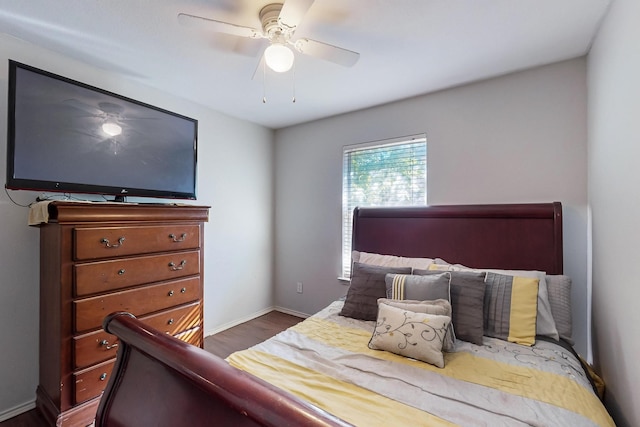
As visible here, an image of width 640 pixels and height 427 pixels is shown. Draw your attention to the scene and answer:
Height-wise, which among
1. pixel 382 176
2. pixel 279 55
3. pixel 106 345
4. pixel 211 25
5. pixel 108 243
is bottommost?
pixel 106 345

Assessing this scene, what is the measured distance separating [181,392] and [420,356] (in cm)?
107

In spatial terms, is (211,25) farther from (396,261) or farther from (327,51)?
(396,261)

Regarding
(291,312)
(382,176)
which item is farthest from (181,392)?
(291,312)

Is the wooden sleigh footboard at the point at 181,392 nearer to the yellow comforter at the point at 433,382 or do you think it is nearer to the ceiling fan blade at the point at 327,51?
the yellow comforter at the point at 433,382

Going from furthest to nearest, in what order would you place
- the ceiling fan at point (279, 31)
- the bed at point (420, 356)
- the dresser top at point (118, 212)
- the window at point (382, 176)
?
the window at point (382, 176)
the dresser top at point (118, 212)
the ceiling fan at point (279, 31)
the bed at point (420, 356)

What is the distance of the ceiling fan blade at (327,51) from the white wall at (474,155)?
1.31 meters

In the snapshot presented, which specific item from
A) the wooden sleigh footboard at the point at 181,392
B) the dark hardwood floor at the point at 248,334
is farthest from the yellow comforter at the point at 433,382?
the dark hardwood floor at the point at 248,334

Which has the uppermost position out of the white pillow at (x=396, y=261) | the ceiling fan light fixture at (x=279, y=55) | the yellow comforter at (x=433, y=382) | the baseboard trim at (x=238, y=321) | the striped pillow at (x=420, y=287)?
the ceiling fan light fixture at (x=279, y=55)

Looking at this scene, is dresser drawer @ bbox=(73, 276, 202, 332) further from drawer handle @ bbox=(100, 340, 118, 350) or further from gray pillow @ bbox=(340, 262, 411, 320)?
gray pillow @ bbox=(340, 262, 411, 320)

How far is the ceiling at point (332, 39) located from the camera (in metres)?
1.57

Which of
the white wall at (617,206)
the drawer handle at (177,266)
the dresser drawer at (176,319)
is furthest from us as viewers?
the drawer handle at (177,266)

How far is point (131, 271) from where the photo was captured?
1.92 metres

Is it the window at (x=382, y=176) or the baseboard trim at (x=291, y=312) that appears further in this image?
the baseboard trim at (x=291, y=312)

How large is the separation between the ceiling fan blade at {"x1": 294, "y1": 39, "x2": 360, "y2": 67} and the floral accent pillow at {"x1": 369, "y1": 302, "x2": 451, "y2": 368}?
1.49 m
